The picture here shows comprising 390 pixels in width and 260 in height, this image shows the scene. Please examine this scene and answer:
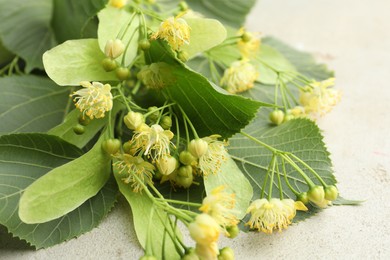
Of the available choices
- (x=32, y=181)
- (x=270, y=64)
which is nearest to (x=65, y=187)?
(x=32, y=181)

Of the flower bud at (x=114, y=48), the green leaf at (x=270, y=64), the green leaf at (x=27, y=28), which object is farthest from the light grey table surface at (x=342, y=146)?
the green leaf at (x=27, y=28)

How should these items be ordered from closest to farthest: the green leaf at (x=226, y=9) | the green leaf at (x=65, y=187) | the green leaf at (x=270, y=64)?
the green leaf at (x=65, y=187) → the green leaf at (x=270, y=64) → the green leaf at (x=226, y=9)

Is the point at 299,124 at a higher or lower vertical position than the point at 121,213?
higher

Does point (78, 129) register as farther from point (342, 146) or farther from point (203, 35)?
point (342, 146)

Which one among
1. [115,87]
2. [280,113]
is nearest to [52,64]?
[115,87]

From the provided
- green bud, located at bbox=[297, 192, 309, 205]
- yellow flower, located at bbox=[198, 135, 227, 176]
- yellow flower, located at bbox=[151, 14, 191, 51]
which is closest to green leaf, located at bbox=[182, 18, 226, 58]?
yellow flower, located at bbox=[151, 14, 191, 51]

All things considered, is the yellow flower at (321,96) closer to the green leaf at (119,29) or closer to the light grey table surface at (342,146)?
the light grey table surface at (342,146)

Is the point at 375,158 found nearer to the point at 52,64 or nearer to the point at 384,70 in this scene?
the point at 384,70
